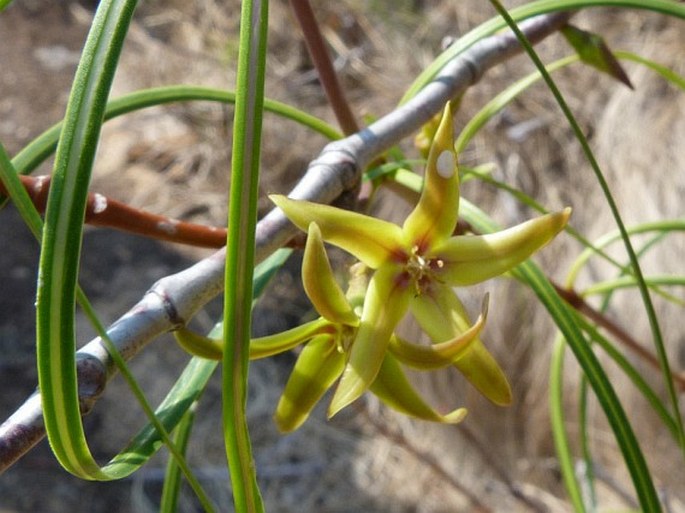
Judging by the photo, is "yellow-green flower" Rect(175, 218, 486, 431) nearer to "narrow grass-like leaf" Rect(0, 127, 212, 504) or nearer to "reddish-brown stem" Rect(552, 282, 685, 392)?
"narrow grass-like leaf" Rect(0, 127, 212, 504)

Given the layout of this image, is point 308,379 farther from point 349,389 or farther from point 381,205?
point 381,205

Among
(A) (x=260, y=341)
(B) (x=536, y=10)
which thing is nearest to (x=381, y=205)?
(B) (x=536, y=10)

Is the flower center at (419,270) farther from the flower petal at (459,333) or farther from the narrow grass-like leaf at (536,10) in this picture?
the narrow grass-like leaf at (536,10)

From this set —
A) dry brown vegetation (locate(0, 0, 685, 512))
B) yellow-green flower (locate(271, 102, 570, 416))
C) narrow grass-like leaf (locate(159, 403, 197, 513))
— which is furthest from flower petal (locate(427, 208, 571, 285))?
dry brown vegetation (locate(0, 0, 685, 512))

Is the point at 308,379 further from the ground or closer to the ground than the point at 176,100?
closer to the ground

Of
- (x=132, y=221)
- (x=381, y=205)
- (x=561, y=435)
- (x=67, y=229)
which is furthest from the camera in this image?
(x=381, y=205)

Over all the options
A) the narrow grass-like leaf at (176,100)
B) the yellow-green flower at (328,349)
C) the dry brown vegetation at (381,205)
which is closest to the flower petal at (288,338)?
the yellow-green flower at (328,349)

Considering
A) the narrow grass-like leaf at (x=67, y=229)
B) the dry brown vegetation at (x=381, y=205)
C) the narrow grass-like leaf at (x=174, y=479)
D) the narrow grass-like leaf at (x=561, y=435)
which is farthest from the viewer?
the dry brown vegetation at (x=381, y=205)
